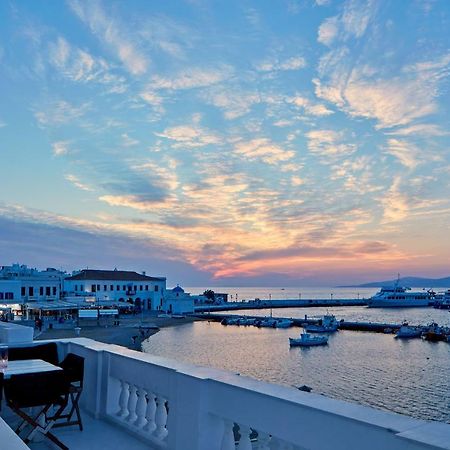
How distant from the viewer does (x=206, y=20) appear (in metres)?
12.3

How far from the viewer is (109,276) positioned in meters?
88.6

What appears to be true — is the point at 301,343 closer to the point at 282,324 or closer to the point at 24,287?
the point at 282,324

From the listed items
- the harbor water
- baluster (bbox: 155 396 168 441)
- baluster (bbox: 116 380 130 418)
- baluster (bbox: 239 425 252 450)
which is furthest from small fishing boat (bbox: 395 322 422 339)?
baluster (bbox: 239 425 252 450)

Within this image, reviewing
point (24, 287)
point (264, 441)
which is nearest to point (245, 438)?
point (264, 441)

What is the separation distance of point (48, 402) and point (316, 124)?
17564 mm

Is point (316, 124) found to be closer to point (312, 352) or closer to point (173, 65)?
point (173, 65)

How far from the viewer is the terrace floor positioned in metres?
5.26

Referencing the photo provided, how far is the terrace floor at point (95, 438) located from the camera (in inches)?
207

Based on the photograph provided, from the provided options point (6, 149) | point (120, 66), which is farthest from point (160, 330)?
point (120, 66)

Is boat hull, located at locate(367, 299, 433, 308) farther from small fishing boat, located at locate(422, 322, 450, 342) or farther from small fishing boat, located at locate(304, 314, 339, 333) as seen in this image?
small fishing boat, located at locate(422, 322, 450, 342)

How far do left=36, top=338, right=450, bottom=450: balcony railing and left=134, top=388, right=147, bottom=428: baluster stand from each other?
0.03 feet

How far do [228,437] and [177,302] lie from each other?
97724 mm

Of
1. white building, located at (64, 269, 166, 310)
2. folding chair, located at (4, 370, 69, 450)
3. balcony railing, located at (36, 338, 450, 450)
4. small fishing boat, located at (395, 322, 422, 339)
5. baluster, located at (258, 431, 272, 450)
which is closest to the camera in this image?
balcony railing, located at (36, 338, 450, 450)

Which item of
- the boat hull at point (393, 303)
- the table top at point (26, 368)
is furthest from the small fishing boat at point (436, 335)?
the boat hull at point (393, 303)
